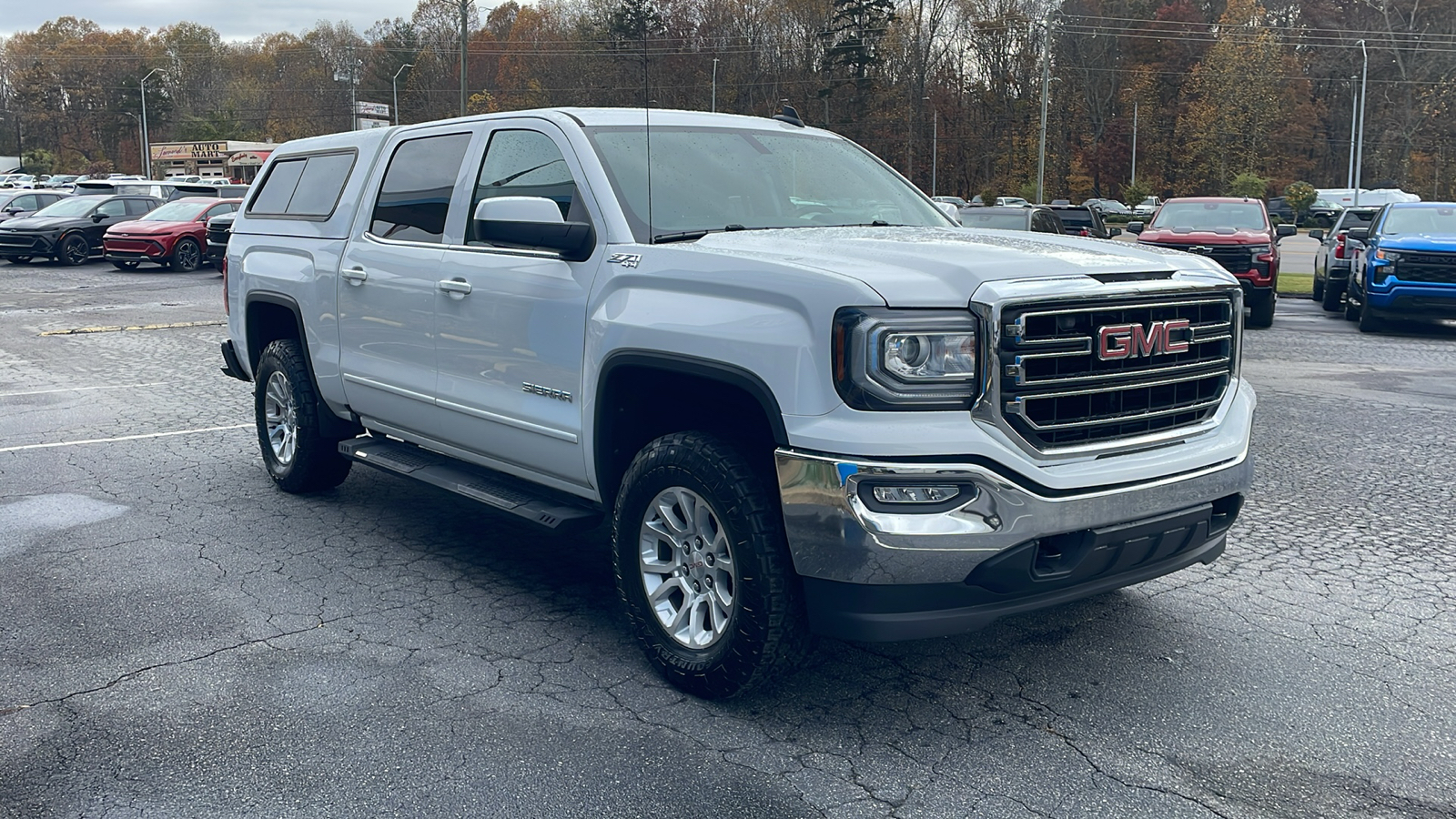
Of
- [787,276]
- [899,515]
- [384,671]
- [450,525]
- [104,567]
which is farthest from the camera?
[450,525]

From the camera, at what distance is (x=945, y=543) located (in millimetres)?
3428

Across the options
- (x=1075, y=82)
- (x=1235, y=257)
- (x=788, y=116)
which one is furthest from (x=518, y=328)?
(x=1075, y=82)

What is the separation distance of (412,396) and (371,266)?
695 millimetres

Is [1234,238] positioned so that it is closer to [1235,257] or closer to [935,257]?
[1235,257]

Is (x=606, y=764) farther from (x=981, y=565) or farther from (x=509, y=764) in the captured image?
(x=981, y=565)

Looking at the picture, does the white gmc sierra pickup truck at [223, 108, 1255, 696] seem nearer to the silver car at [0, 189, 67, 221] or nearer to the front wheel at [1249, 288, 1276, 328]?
the front wheel at [1249, 288, 1276, 328]

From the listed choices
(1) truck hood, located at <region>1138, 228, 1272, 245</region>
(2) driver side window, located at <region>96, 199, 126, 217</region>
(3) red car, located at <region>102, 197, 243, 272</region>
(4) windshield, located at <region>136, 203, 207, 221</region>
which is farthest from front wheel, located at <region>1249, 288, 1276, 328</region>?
(2) driver side window, located at <region>96, 199, 126, 217</region>

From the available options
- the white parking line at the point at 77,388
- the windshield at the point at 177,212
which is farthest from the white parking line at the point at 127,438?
the windshield at the point at 177,212

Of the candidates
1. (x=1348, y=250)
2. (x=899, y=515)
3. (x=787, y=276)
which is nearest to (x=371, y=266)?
(x=787, y=276)

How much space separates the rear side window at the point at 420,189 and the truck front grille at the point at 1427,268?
13.5 m

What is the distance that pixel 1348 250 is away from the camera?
17.6m

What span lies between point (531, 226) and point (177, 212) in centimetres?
2405

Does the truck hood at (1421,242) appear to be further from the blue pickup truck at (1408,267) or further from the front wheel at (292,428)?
the front wheel at (292,428)

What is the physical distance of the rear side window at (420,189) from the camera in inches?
213
